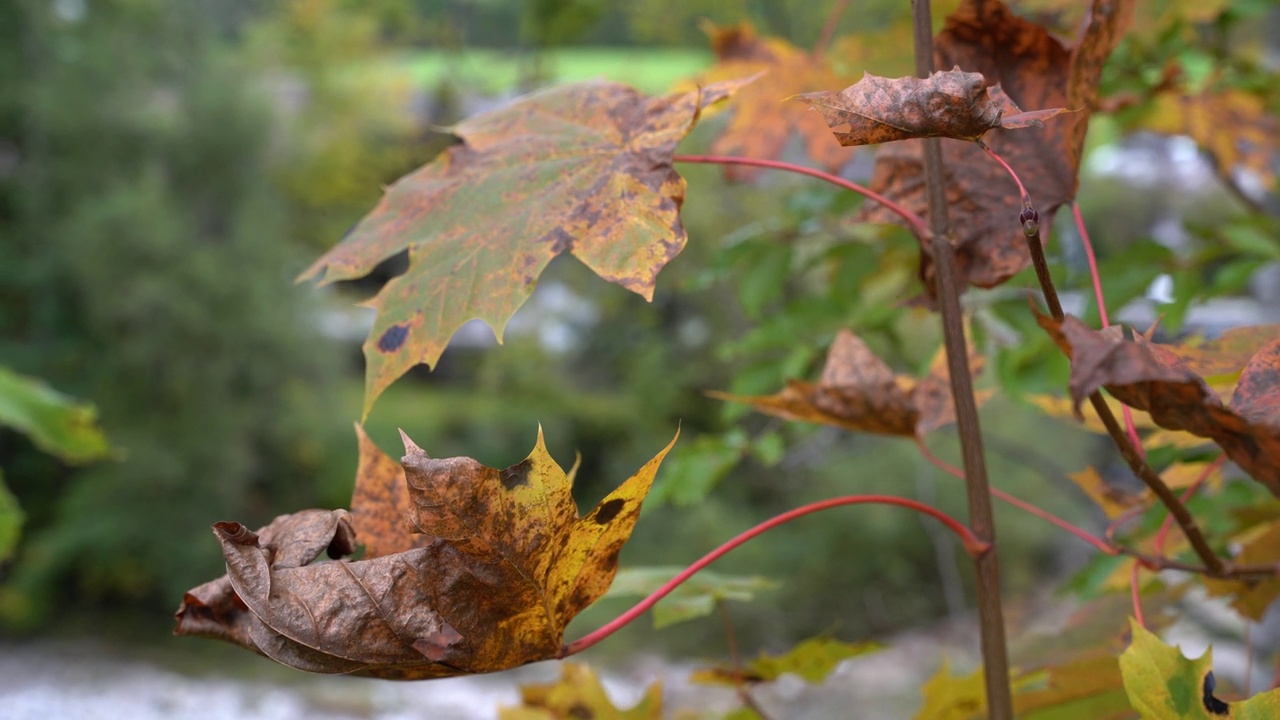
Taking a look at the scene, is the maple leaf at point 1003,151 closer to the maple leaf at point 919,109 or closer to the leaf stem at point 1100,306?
the leaf stem at point 1100,306

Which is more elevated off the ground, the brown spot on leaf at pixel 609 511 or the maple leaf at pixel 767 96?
the maple leaf at pixel 767 96

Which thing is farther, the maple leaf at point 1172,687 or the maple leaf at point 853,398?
the maple leaf at point 853,398

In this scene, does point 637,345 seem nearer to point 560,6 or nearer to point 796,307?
point 560,6

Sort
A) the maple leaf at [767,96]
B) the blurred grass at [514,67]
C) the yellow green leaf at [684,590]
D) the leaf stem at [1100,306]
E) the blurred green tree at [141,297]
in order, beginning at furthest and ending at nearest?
1. the blurred grass at [514,67]
2. the blurred green tree at [141,297]
3. the maple leaf at [767,96]
4. the yellow green leaf at [684,590]
5. the leaf stem at [1100,306]

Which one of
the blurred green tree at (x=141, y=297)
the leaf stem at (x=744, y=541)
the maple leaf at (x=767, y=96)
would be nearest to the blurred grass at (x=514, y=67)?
the blurred green tree at (x=141, y=297)

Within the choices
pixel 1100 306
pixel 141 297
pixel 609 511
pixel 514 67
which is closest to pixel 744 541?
pixel 609 511

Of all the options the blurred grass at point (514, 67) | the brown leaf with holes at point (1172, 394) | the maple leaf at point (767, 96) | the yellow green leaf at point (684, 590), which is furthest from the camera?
the blurred grass at point (514, 67)
